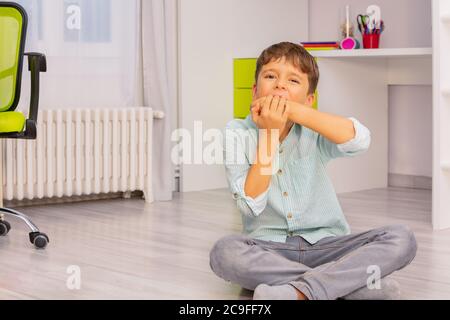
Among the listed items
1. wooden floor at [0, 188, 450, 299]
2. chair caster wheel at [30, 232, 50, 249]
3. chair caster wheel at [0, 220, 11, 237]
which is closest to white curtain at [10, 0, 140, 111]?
wooden floor at [0, 188, 450, 299]

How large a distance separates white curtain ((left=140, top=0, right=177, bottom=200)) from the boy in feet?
6.61

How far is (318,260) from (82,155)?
2.03 m

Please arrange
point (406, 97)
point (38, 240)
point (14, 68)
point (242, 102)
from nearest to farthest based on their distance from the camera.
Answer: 1. point (38, 240)
2. point (14, 68)
3. point (242, 102)
4. point (406, 97)

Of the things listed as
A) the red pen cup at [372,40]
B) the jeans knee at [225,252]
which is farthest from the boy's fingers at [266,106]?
the red pen cup at [372,40]

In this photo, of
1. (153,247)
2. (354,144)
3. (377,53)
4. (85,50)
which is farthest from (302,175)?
(85,50)

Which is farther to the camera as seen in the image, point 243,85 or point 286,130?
point 243,85

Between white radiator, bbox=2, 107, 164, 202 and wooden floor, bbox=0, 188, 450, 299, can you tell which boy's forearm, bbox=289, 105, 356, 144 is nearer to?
wooden floor, bbox=0, 188, 450, 299

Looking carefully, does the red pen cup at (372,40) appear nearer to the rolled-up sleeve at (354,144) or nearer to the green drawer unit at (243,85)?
the green drawer unit at (243,85)

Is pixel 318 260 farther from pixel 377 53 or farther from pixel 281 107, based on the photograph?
pixel 377 53

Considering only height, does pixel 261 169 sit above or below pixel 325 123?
below

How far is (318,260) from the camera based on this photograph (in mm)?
2148

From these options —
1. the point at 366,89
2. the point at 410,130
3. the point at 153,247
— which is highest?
the point at 366,89

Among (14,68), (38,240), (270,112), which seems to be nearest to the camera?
(270,112)

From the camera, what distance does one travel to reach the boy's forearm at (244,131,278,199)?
198 cm
